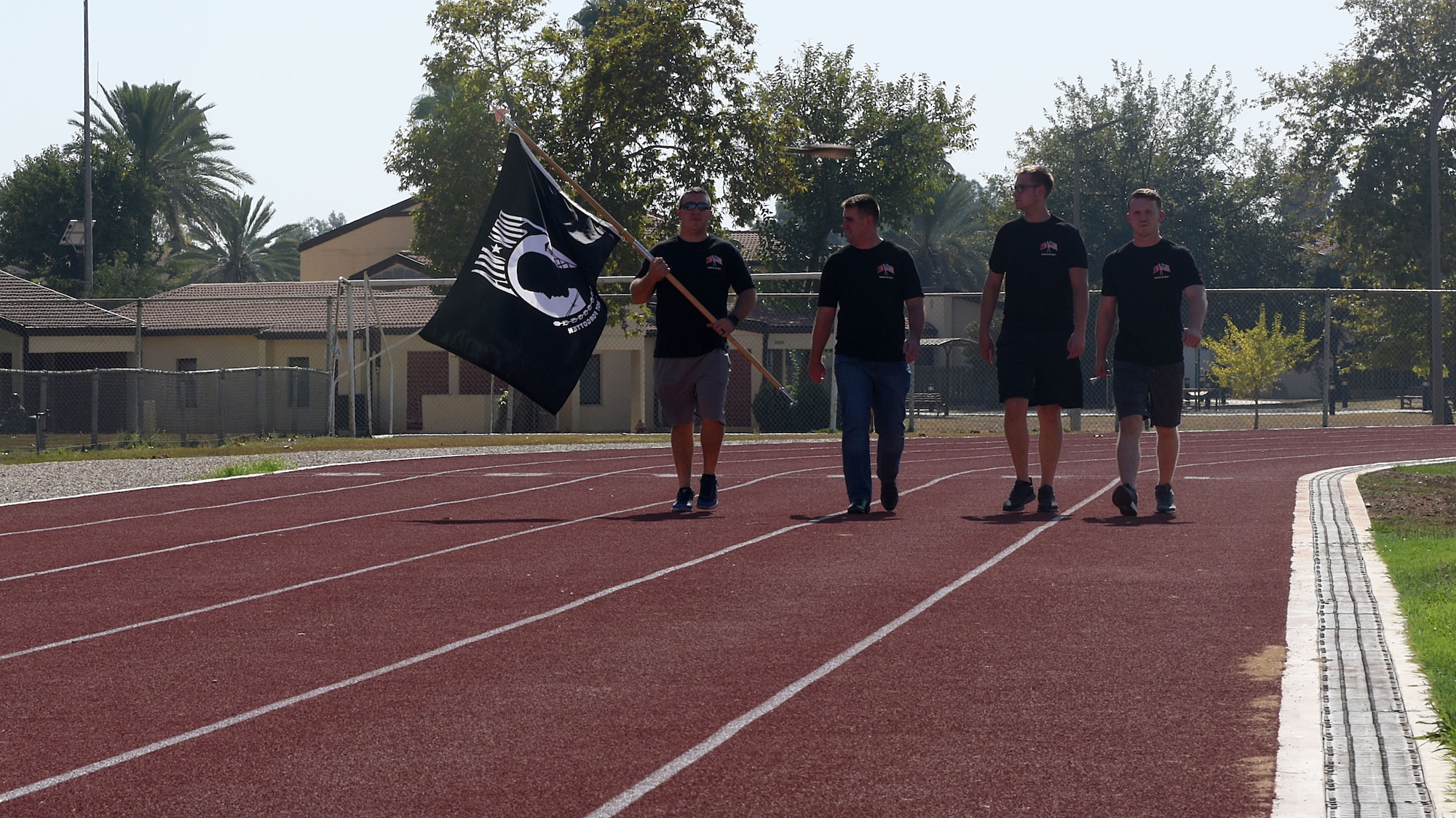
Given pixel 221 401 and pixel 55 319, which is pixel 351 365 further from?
pixel 55 319

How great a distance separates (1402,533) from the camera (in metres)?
9.09

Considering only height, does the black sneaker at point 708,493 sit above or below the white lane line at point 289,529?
above

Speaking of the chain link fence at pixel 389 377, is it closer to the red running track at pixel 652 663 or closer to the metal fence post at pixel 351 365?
the metal fence post at pixel 351 365

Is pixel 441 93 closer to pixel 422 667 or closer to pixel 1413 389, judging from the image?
pixel 1413 389

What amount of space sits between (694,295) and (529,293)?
1.31 metres

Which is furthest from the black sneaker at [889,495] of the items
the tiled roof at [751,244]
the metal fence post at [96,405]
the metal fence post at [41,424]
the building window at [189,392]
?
the tiled roof at [751,244]

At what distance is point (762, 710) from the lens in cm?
479

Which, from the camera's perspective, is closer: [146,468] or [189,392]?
[146,468]

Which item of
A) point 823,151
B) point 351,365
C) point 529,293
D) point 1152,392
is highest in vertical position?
point 823,151

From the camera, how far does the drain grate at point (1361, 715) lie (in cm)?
364

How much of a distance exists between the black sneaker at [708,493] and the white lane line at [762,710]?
291 centimetres

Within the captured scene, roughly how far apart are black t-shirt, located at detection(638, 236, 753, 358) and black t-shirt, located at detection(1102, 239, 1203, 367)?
2297mm

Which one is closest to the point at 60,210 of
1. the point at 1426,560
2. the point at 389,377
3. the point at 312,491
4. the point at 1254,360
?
the point at 389,377

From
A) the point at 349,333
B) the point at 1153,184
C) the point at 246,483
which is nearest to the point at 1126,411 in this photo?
the point at 246,483
